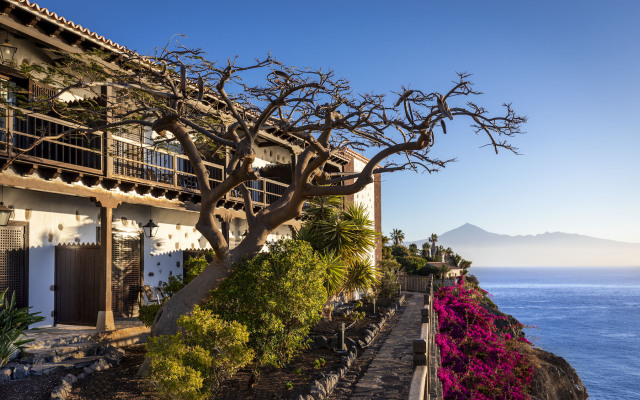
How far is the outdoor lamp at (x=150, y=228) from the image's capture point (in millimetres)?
15305

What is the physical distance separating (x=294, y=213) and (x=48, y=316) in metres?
7.64

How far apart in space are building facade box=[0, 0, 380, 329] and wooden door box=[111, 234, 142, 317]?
0.03 metres

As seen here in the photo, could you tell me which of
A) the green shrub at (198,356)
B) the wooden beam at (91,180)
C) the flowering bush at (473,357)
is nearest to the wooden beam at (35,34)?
the wooden beam at (91,180)

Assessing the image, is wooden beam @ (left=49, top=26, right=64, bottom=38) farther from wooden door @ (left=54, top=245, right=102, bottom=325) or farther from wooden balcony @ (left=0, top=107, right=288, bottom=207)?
wooden door @ (left=54, top=245, right=102, bottom=325)

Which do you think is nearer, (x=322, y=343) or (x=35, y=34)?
(x=35, y=34)

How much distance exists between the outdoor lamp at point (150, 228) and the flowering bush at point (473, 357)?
9.40m

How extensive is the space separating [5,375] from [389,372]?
267 inches

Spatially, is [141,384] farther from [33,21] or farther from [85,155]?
[33,21]

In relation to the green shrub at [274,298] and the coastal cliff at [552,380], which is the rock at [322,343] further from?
the coastal cliff at [552,380]

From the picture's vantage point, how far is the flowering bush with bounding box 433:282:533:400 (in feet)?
39.6

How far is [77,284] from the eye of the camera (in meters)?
12.5

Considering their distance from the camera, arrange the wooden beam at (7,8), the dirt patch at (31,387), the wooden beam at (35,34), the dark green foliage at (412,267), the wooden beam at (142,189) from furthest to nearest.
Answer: the dark green foliage at (412,267) < the wooden beam at (142,189) < the wooden beam at (35,34) < the wooden beam at (7,8) < the dirt patch at (31,387)

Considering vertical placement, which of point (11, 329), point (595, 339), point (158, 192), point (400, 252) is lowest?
point (595, 339)

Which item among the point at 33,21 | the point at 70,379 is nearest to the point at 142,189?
the point at 33,21
